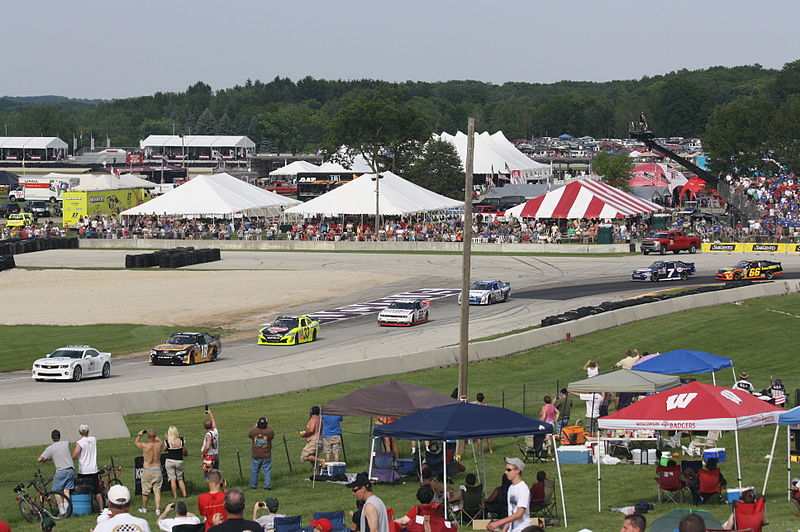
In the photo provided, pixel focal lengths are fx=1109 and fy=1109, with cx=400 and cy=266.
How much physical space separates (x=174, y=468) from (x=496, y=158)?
116372mm

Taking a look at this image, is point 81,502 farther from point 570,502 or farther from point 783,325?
point 783,325

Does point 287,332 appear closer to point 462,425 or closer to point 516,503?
point 462,425

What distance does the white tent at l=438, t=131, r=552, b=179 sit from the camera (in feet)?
429

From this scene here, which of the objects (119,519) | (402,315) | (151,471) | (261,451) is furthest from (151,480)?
(402,315)

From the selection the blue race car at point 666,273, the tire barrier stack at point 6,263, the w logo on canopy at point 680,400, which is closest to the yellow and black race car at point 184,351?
the w logo on canopy at point 680,400

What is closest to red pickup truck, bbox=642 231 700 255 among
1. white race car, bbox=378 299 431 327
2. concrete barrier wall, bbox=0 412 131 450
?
white race car, bbox=378 299 431 327

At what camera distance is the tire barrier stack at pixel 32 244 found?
76.1m

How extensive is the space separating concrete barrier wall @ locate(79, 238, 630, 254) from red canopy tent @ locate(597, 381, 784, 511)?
58.8 metres

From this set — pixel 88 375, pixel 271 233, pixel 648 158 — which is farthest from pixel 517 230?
pixel 648 158

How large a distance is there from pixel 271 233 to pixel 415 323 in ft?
140

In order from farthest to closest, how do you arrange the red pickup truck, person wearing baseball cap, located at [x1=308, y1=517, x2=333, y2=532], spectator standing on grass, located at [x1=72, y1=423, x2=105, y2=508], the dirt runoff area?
1. the red pickup truck
2. the dirt runoff area
3. spectator standing on grass, located at [x1=72, y1=423, x2=105, y2=508]
4. person wearing baseball cap, located at [x1=308, y1=517, x2=333, y2=532]

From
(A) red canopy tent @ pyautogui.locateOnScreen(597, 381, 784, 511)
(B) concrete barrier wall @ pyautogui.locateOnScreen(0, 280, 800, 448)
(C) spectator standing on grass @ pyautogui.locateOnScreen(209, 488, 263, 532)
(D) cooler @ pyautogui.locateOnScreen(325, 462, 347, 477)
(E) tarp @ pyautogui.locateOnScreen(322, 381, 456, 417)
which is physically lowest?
(B) concrete barrier wall @ pyautogui.locateOnScreen(0, 280, 800, 448)

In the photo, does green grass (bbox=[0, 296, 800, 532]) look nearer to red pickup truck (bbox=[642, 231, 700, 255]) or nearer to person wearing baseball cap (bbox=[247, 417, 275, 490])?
person wearing baseball cap (bbox=[247, 417, 275, 490])

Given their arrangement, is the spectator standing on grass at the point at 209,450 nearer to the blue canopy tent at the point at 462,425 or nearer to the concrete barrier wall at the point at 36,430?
the blue canopy tent at the point at 462,425
